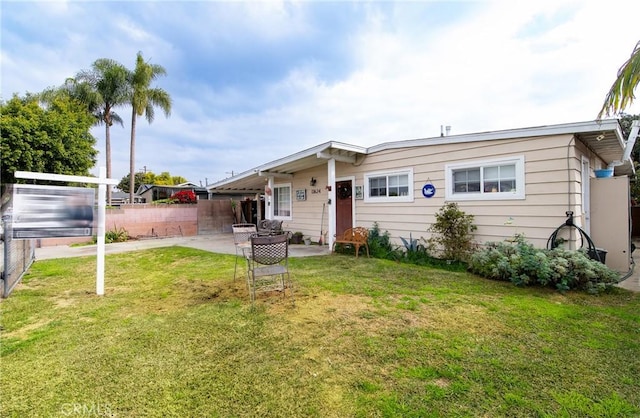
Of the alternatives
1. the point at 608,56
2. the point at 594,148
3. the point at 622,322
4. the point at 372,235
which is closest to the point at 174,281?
the point at 372,235

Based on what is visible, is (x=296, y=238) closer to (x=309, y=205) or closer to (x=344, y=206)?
(x=309, y=205)

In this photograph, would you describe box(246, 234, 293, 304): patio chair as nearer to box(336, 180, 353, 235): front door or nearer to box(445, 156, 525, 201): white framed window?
box(445, 156, 525, 201): white framed window

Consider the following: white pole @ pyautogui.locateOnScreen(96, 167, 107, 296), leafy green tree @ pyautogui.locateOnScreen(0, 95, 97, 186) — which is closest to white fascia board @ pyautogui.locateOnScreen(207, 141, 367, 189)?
white pole @ pyautogui.locateOnScreen(96, 167, 107, 296)

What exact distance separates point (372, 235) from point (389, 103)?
233 inches

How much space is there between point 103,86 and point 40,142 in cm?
803

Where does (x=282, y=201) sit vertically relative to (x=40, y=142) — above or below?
below

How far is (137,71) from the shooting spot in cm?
1516

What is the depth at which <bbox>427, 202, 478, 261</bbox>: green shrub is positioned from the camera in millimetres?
5883

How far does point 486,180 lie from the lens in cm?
577

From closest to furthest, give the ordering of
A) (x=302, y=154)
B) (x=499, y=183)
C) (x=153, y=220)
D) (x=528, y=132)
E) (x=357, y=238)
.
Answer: (x=528, y=132) < (x=499, y=183) < (x=357, y=238) < (x=302, y=154) < (x=153, y=220)

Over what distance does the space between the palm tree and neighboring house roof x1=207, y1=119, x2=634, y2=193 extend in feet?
4.30

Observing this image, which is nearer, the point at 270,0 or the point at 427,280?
the point at 427,280

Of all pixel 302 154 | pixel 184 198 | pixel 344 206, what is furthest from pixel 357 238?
pixel 184 198

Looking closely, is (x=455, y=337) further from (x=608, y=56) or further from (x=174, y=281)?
(x=608, y=56)
